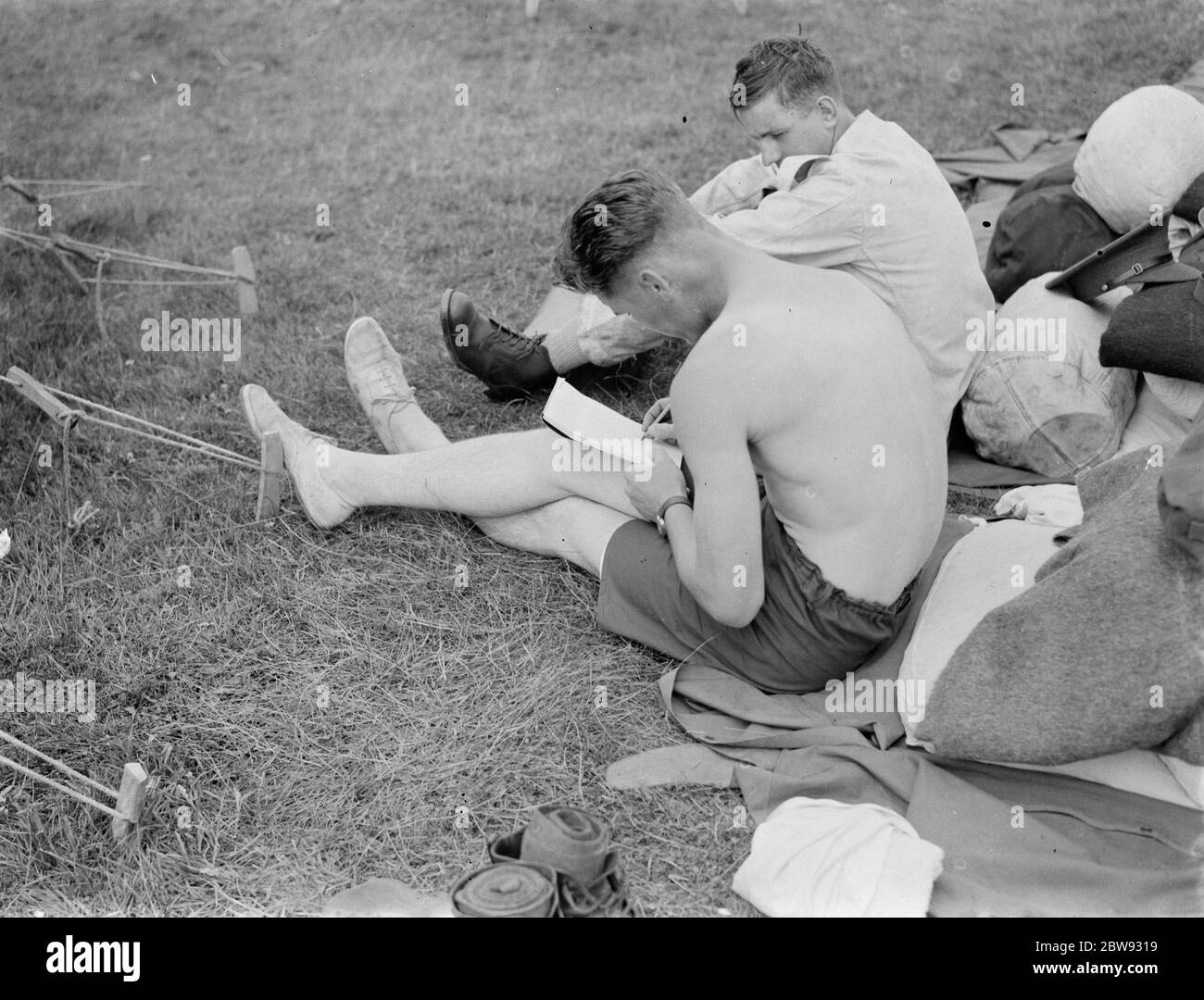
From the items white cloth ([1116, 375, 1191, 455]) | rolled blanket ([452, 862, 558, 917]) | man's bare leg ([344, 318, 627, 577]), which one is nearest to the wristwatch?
man's bare leg ([344, 318, 627, 577])

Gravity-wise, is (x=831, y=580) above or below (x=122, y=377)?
below

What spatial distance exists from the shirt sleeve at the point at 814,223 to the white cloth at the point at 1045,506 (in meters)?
0.86

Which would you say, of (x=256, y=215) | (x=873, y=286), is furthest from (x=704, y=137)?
(x=873, y=286)

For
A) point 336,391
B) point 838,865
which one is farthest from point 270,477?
point 838,865

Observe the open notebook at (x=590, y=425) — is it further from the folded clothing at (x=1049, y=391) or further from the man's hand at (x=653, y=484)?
the folded clothing at (x=1049, y=391)

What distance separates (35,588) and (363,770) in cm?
124

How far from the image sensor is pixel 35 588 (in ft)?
11.4

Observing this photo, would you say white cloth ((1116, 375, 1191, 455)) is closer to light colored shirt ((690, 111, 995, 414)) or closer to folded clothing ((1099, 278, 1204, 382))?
folded clothing ((1099, 278, 1204, 382))

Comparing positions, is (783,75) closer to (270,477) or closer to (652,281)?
(652,281)

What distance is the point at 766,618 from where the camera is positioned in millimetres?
2961

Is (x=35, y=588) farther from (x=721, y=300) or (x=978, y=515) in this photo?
(x=978, y=515)

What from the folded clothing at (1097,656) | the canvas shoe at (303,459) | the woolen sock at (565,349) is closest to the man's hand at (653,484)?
the folded clothing at (1097,656)

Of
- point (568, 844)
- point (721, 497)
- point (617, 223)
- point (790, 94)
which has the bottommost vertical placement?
point (568, 844)

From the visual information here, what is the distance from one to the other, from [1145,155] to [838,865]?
278cm
